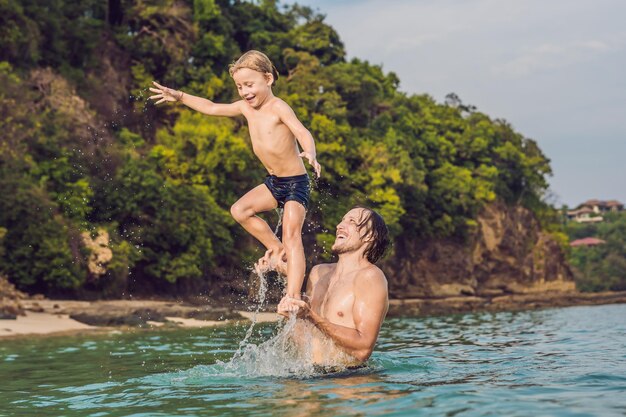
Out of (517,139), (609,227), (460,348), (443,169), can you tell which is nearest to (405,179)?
(443,169)

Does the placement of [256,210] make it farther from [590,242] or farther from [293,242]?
[590,242]

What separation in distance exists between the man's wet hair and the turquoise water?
1264 mm

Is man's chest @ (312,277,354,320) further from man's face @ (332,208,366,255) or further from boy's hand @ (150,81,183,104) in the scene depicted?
boy's hand @ (150,81,183,104)

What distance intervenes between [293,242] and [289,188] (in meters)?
0.63

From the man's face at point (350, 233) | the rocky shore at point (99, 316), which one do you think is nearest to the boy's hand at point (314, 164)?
the man's face at point (350, 233)

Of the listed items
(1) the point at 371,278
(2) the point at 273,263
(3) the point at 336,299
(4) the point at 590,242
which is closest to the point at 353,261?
(1) the point at 371,278

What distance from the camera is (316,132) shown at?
42.8 meters

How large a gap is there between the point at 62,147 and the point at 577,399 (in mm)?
26726

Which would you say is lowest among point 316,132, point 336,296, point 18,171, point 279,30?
point 336,296

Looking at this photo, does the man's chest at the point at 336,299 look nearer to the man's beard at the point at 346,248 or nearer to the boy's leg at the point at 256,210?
the man's beard at the point at 346,248

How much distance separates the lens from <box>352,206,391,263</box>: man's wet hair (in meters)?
8.66

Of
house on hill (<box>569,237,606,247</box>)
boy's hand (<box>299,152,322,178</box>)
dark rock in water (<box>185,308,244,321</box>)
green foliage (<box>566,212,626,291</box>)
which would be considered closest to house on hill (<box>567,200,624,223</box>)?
green foliage (<box>566,212,626,291</box>)

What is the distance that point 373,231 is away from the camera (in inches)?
341

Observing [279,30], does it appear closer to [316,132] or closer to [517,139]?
[316,132]
